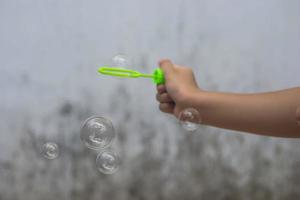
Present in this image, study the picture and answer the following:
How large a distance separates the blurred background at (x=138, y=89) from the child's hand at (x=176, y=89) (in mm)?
1142

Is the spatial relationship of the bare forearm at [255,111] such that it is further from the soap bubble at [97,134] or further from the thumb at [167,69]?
the soap bubble at [97,134]

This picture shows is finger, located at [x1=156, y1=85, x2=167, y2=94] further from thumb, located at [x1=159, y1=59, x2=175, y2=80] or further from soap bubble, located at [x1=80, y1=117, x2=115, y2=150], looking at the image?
soap bubble, located at [x1=80, y1=117, x2=115, y2=150]

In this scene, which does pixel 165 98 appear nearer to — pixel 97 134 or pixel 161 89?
pixel 161 89

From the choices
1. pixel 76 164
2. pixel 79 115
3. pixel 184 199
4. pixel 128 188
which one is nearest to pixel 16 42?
pixel 79 115

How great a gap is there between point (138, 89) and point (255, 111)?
1.31 metres

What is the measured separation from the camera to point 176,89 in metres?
0.83

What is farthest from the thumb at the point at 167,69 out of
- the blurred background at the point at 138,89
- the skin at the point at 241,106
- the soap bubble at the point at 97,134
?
the blurred background at the point at 138,89

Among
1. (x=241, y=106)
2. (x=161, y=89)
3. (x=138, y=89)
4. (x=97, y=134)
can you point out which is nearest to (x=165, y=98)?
(x=161, y=89)

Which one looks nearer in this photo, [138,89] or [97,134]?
[97,134]

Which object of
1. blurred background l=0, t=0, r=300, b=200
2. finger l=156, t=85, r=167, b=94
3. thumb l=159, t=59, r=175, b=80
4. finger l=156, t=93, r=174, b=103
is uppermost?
thumb l=159, t=59, r=175, b=80

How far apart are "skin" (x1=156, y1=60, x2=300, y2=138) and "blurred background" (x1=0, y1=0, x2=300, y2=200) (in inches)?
46.7

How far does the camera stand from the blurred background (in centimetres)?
198

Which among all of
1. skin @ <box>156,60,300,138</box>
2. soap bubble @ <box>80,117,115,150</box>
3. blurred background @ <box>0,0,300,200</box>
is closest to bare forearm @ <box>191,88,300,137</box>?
skin @ <box>156,60,300,138</box>

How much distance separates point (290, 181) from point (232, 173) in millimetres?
296
